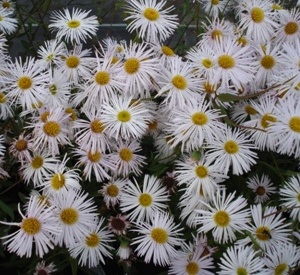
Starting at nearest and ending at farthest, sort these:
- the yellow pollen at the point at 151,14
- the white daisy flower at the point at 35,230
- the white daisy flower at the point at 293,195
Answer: the white daisy flower at the point at 35,230
the white daisy flower at the point at 293,195
the yellow pollen at the point at 151,14

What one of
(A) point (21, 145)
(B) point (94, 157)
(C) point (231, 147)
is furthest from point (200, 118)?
(A) point (21, 145)

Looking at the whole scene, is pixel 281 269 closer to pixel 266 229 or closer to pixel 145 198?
pixel 266 229

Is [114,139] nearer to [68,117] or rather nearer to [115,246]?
[68,117]

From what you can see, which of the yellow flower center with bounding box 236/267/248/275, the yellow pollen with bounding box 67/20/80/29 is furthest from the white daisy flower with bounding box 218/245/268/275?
the yellow pollen with bounding box 67/20/80/29

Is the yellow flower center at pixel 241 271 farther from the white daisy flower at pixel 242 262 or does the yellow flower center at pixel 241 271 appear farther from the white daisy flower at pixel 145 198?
the white daisy flower at pixel 145 198

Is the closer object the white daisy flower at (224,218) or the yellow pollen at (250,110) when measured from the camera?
the white daisy flower at (224,218)

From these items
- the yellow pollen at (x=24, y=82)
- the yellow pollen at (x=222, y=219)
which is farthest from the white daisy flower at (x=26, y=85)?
the yellow pollen at (x=222, y=219)

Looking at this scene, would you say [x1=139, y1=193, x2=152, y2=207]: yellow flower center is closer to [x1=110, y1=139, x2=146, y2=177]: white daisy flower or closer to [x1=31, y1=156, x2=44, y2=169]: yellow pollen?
[x1=110, y1=139, x2=146, y2=177]: white daisy flower
